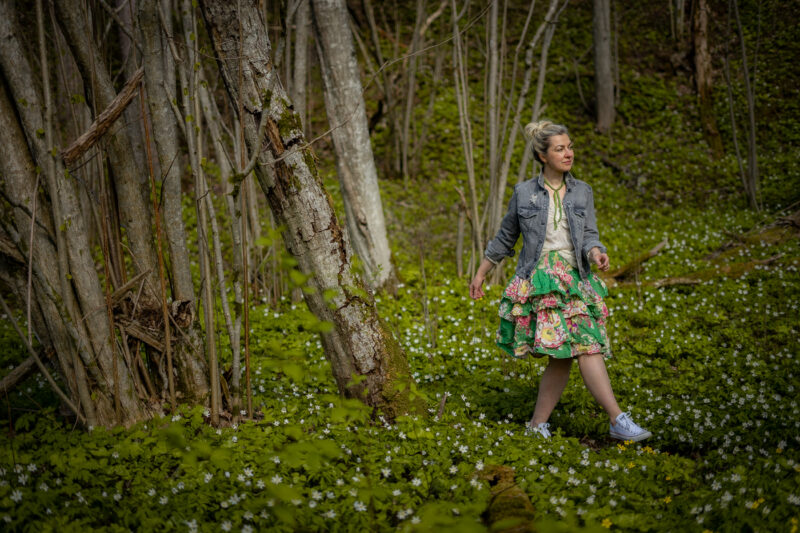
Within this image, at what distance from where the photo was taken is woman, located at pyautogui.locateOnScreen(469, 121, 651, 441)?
10.8ft

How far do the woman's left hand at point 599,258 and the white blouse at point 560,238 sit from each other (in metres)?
0.12

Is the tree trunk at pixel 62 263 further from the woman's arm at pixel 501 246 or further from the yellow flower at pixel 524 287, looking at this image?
the yellow flower at pixel 524 287

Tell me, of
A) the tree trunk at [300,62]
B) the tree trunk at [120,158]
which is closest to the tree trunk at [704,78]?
the tree trunk at [300,62]

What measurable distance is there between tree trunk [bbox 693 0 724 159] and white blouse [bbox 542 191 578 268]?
9999 mm

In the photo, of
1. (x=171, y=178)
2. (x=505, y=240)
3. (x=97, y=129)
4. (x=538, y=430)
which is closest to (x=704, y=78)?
(x=505, y=240)

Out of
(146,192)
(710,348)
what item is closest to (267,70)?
(146,192)

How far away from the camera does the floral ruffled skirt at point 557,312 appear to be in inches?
128

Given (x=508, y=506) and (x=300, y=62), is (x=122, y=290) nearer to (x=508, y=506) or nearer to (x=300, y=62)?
(x=508, y=506)

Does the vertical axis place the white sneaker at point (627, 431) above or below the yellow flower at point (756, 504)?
below

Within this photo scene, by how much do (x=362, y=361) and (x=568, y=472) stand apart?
1.30 meters

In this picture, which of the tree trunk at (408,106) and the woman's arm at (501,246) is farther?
the tree trunk at (408,106)

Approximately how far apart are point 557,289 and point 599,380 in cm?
61

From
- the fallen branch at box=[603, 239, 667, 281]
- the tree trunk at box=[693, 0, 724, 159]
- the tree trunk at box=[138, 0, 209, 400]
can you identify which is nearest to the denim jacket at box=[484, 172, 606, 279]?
Answer: the tree trunk at box=[138, 0, 209, 400]

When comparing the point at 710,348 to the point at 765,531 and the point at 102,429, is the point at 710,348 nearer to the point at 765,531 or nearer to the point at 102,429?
the point at 765,531
